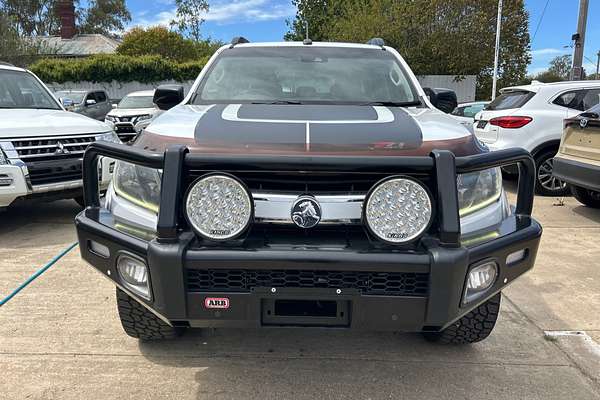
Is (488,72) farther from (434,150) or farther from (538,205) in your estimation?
(434,150)

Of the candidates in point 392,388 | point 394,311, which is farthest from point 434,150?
point 392,388

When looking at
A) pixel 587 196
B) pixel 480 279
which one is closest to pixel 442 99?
pixel 480 279

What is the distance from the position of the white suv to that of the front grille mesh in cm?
602

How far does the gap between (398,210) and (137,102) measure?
13582mm

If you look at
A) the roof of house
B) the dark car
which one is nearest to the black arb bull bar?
the dark car

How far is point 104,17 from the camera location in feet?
172

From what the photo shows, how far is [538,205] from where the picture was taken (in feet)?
23.4

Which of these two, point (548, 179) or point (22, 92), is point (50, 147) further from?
point (548, 179)

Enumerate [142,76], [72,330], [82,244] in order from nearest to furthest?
1. [82,244]
2. [72,330]
3. [142,76]

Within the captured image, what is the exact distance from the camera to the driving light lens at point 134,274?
218 cm

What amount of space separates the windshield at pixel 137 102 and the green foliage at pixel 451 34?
53.3 feet

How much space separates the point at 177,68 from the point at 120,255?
27.1 meters

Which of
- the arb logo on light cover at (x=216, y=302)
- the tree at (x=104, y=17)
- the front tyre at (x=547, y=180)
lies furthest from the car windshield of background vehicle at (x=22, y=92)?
the tree at (x=104, y=17)

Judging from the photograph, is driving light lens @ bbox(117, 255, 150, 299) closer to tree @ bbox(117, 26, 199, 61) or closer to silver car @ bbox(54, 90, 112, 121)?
silver car @ bbox(54, 90, 112, 121)
